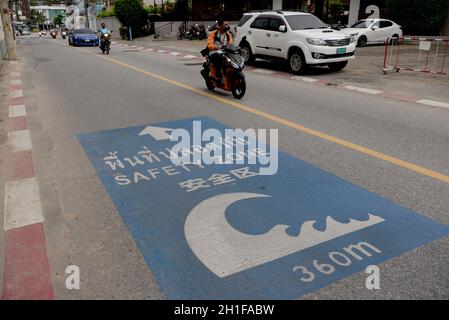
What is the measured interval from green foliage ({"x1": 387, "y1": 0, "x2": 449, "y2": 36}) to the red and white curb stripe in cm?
2533

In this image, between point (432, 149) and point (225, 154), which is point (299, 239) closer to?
point (225, 154)

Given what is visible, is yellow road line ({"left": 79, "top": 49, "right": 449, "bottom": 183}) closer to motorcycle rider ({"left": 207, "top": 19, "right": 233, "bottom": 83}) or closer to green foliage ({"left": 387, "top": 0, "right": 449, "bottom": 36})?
motorcycle rider ({"left": 207, "top": 19, "right": 233, "bottom": 83})

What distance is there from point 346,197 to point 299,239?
42.3 inches

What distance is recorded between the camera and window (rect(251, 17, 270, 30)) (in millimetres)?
14594

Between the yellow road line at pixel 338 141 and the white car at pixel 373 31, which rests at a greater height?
the white car at pixel 373 31

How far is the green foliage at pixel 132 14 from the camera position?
131 ft

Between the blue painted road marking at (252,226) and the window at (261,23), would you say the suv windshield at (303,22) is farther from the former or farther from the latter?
the blue painted road marking at (252,226)

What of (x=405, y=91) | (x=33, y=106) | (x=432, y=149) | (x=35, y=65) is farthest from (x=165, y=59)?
(x=432, y=149)

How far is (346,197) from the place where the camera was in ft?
14.0

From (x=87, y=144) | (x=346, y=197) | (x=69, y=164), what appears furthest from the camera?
(x=87, y=144)

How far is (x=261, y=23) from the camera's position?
48.8 feet

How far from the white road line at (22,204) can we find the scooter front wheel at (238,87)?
5.57 meters

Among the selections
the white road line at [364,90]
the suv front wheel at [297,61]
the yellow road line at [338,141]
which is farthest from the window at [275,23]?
the yellow road line at [338,141]

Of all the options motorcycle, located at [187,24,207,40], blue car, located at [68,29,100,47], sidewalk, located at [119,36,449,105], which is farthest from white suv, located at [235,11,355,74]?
blue car, located at [68,29,100,47]
